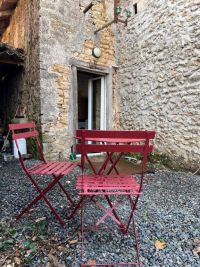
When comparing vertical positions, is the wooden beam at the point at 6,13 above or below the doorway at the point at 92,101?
above

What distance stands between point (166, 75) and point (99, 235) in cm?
350

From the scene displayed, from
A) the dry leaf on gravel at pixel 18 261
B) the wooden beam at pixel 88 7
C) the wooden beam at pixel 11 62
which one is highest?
the wooden beam at pixel 88 7

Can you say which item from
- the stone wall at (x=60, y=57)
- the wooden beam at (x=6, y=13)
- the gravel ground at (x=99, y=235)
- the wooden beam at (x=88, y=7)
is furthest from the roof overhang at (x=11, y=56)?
the gravel ground at (x=99, y=235)

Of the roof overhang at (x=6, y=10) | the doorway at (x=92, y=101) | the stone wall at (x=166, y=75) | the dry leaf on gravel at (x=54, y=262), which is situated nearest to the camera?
the dry leaf on gravel at (x=54, y=262)

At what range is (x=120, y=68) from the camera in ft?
20.1

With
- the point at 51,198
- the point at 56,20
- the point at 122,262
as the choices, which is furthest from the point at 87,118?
the point at 122,262

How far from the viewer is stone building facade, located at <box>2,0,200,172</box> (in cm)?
448

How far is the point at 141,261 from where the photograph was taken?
6.24 ft

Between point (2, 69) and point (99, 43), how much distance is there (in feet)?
8.70

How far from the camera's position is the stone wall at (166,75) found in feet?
14.3

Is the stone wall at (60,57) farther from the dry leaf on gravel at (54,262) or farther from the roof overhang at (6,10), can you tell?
the dry leaf on gravel at (54,262)

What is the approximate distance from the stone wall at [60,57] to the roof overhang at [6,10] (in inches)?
83.9

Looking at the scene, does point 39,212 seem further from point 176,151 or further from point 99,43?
point 99,43

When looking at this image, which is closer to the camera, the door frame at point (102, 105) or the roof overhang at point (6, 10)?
the door frame at point (102, 105)
